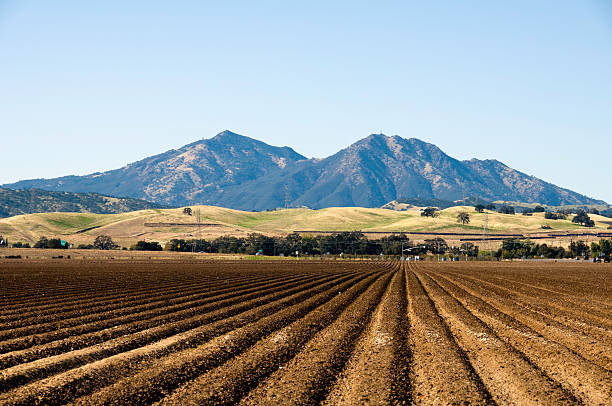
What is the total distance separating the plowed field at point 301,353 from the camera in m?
12.2

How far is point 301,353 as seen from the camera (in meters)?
16.3

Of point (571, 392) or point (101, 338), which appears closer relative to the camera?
point (571, 392)

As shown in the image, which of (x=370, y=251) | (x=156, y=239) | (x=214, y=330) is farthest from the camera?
(x=156, y=239)

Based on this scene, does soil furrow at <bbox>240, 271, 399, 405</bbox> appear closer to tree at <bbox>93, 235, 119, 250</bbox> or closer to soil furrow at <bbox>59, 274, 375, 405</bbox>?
soil furrow at <bbox>59, 274, 375, 405</bbox>

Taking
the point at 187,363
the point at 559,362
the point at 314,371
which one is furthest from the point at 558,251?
the point at 187,363

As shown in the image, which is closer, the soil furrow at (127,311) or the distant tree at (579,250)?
the soil furrow at (127,311)

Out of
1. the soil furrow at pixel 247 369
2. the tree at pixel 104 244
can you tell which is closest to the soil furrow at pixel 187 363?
the soil furrow at pixel 247 369

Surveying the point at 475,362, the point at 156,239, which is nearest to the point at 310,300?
the point at 475,362

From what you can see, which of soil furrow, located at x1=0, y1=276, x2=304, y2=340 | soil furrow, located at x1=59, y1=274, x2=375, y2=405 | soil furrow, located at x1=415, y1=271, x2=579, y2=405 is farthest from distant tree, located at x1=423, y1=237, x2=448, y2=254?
soil furrow, located at x1=415, y1=271, x2=579, y2=405

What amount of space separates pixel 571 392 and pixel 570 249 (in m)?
167

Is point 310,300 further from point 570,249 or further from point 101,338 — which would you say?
point 570,249

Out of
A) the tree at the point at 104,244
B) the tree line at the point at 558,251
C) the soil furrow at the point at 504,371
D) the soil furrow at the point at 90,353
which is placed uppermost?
the tree at the point at 104,244

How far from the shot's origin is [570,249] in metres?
166

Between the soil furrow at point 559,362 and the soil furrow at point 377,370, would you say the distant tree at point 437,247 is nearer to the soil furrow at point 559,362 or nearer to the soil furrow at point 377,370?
the soil furrow at point 559,362
